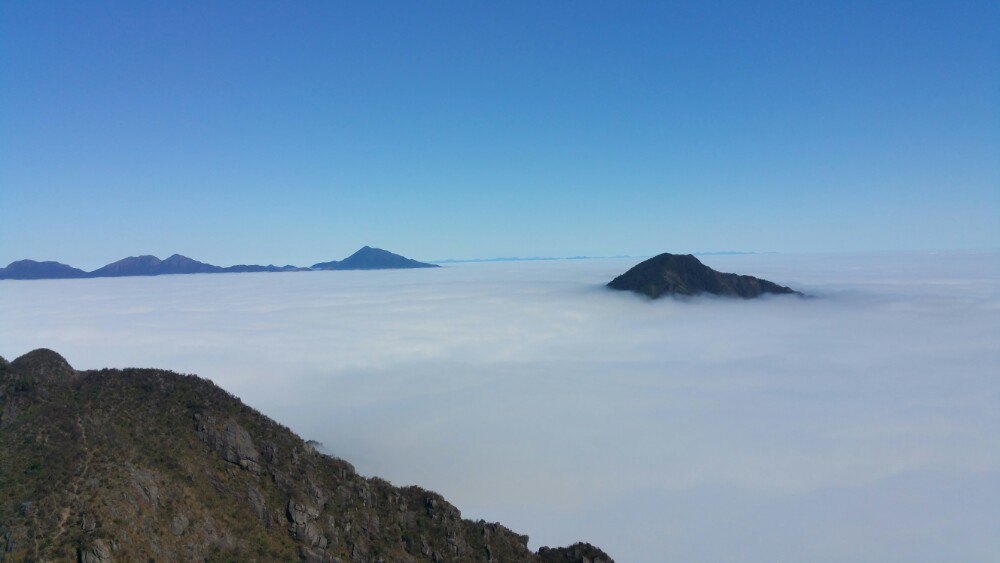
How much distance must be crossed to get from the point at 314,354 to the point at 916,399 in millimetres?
224563

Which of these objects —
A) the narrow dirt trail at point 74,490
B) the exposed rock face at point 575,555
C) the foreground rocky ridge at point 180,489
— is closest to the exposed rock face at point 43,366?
the foreground rocky ridge at point 180,489

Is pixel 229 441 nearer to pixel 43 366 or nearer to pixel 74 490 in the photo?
pixel 74 490

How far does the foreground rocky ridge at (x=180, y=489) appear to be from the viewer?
40.1m

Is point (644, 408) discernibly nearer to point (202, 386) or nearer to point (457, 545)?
point (457, 545)

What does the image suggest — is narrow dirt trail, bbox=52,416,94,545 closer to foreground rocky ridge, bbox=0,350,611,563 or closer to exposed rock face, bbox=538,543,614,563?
foreground rocky ridge, bbox=0,350,611,563

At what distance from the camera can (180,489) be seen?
4722 centimetres

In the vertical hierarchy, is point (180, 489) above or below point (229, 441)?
below

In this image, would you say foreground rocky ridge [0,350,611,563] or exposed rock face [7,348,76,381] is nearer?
foreground rocky ridge [0,350,611,563]

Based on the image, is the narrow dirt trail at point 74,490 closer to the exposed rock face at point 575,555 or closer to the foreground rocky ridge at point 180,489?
the foreground rocky ridge at point 180,489

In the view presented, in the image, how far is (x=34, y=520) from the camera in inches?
1501

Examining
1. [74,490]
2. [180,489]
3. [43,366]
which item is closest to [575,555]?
[180,489]

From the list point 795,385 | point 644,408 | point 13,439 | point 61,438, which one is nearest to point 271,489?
point 61,438

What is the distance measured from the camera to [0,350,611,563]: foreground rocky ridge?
40.1m

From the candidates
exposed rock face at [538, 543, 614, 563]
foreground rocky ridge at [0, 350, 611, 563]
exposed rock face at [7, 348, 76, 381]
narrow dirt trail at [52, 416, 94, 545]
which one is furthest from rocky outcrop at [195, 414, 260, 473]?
exposed rock face at [538, 543, 614, 563]
